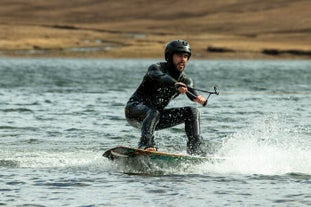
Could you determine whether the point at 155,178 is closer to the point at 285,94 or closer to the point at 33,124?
the point at 33,124

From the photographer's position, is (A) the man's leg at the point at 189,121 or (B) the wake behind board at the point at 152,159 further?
(A) the man's leg at the point at 189,121

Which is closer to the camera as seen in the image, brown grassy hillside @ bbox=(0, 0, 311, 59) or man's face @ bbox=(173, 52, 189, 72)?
man's face @ bbox=(173, 52, 189, 72)

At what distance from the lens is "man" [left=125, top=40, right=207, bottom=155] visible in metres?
16.2

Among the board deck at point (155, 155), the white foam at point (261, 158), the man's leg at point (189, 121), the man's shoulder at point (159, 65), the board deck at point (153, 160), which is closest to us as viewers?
the board deck at point (155, 155)

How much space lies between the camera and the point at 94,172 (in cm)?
1658

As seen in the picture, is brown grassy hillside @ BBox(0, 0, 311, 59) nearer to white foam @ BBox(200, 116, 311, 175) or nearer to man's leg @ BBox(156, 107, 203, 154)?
white foam @ BBox(200, 116, 311, 175)

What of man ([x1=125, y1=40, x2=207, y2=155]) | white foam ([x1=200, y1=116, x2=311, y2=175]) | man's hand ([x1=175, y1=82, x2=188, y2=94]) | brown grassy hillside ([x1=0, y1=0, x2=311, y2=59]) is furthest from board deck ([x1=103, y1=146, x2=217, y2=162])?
brown grassy hillside ([x1=0, y1=0, x2=311, y2=59])

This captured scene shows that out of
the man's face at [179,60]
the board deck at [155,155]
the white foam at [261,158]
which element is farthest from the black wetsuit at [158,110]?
the white foam at [261,158]

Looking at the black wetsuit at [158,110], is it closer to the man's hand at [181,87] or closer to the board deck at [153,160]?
the board deck at [153,160]

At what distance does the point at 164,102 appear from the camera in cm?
1666

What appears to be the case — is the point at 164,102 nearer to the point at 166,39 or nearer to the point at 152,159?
the point at 152,159

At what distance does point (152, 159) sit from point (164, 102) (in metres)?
1.08

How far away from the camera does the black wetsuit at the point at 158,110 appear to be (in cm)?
1630

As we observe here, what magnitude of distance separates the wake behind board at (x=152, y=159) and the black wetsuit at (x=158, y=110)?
238mm
